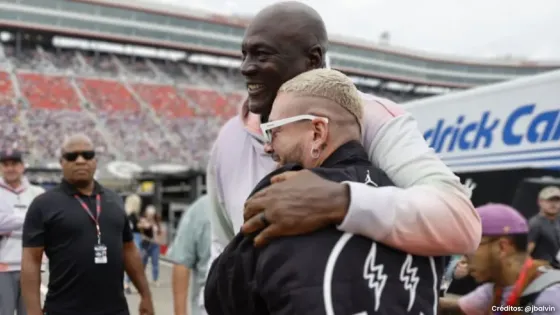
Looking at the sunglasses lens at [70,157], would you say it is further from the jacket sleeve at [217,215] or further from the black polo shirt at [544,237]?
the black polo shirt at [544,237]

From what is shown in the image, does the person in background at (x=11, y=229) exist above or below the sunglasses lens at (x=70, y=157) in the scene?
below

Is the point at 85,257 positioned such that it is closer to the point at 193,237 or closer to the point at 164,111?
the point at 193,237

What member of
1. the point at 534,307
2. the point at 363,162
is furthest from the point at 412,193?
the point at 534,307

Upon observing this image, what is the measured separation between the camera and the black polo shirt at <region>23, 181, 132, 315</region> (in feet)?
11.5

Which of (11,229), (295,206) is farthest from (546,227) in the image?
(295,206)

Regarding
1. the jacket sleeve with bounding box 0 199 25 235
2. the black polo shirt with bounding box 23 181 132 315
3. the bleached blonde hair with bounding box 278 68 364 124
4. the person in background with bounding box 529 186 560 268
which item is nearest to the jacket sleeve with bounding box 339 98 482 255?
the bleached blonde hair with bounding box 278 68 364 124

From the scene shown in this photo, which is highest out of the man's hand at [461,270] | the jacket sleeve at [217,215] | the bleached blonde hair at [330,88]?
the bleached blonde hair at [330,88]

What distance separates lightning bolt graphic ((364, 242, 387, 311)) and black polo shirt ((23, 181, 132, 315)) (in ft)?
9.40

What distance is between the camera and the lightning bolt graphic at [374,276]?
0.98 m

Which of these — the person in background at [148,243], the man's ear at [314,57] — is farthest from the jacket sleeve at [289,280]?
the person in background at [148,243]

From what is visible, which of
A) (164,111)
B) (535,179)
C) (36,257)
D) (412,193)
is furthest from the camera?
(164,111)

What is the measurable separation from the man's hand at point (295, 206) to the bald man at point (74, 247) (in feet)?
8.97

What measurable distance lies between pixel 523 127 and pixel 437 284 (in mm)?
4604

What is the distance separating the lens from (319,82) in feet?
3.71
